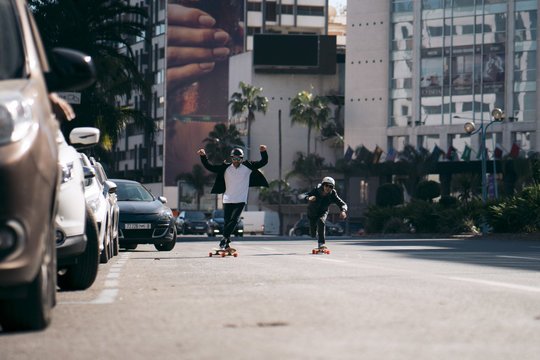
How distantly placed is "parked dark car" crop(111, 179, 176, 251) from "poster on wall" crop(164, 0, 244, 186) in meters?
101

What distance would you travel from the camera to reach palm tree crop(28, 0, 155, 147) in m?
37.1

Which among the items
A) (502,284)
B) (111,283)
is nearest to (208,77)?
(111,283)

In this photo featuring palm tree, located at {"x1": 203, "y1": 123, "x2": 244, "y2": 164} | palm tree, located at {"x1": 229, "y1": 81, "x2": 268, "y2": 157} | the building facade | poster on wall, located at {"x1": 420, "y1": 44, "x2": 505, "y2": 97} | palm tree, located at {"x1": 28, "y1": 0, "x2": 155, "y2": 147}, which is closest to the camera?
palm tree, located at {"x1": 28, "y1": 0, "x2": 155, "y2": 147}

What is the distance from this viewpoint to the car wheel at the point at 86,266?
943cm

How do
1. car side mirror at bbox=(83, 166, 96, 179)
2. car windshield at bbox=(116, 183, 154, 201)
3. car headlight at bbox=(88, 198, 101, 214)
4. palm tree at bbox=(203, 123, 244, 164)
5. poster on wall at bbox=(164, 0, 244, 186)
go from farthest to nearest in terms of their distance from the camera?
poster on wall at bbox=(164, 0, 244, 186) → palm tree at bbox=(203, 123, 244, 164) → car windshield at bbox=(116, 183, 154, 201) → car headlight at bbox=(88, 198, 101, 214) → car side mirror at bbox=(83, 166, 96, 179)

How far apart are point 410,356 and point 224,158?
97.9 m

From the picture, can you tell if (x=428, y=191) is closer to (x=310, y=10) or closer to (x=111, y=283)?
(x=111, y=283)

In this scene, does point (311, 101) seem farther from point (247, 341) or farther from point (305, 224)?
point (247, 341)

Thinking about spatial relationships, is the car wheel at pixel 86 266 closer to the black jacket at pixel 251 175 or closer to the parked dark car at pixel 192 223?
the black jacket at pixel 251 175

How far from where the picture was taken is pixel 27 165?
5.46 metres

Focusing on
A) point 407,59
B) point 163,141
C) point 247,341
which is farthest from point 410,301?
point 163,141

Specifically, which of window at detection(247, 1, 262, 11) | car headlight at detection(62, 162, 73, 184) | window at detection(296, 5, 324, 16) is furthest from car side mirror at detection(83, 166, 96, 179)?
window at detection(296, 5, 324, 16)

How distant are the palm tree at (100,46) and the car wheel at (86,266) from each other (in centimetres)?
2714

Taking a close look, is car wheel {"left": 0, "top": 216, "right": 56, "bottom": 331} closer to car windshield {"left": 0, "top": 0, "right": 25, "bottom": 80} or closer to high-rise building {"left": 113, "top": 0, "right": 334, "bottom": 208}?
car windshield {"left": 0, "top": 0, "right": 25, "bottom": 80}
